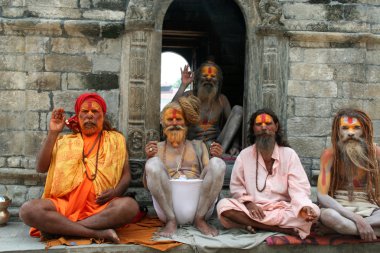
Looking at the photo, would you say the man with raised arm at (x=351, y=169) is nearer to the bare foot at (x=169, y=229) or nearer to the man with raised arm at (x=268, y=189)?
the man with raised arm at (x=268, y=189)

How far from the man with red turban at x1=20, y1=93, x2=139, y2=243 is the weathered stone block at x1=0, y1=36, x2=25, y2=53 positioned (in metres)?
1.39

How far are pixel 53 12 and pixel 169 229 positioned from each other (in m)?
3.03

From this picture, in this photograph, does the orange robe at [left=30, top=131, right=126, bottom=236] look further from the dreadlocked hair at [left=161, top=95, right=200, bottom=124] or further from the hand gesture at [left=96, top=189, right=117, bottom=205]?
the dreadlocked hair at [left=161, top=95, right=200, bottom=124]

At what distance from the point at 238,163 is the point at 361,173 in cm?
128

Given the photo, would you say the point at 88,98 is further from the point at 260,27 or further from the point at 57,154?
the point at 260,27

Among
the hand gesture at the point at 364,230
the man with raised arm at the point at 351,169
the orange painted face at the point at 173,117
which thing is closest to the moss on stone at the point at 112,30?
the orange painted face at the point at 173,117

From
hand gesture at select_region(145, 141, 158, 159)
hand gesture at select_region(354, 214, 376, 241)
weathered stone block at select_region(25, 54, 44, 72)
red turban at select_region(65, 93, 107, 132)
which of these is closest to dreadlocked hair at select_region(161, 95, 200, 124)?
hand gesture at select_region(145, 141, 158, 159)

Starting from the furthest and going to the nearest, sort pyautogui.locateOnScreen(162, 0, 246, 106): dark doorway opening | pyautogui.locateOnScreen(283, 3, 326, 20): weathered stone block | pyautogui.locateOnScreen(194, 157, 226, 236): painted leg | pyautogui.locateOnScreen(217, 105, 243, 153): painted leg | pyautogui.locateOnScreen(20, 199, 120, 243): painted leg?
pyautogui.locateOnScreen(162, 0, 246, 106): dark doorway opening, pyautogui.locateOnScreen(217, 105, 243, 153): painted leg, pyautogui.locateOnScreen(283, 3, 326, 20): weathered stone block, pyautogui.locateOnScreen(194, 157, 226, 236): painted leg, pyautogui.locateOnScreen(20, 199, 120, 243): painted leg

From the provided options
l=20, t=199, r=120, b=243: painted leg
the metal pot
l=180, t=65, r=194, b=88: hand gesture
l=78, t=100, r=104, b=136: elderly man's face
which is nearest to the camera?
l=20, t=199, r=120, b=243: painted leg

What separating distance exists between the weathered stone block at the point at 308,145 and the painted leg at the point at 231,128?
763 mm

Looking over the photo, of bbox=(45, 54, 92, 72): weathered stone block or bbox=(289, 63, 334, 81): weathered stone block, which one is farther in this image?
bbox=(289, 63, 334, 81): weathered stone block

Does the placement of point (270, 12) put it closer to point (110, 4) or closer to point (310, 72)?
point (310, 72)

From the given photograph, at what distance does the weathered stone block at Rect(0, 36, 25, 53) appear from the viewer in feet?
20.4

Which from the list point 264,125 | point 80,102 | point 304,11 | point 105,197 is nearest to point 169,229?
point 105,197
